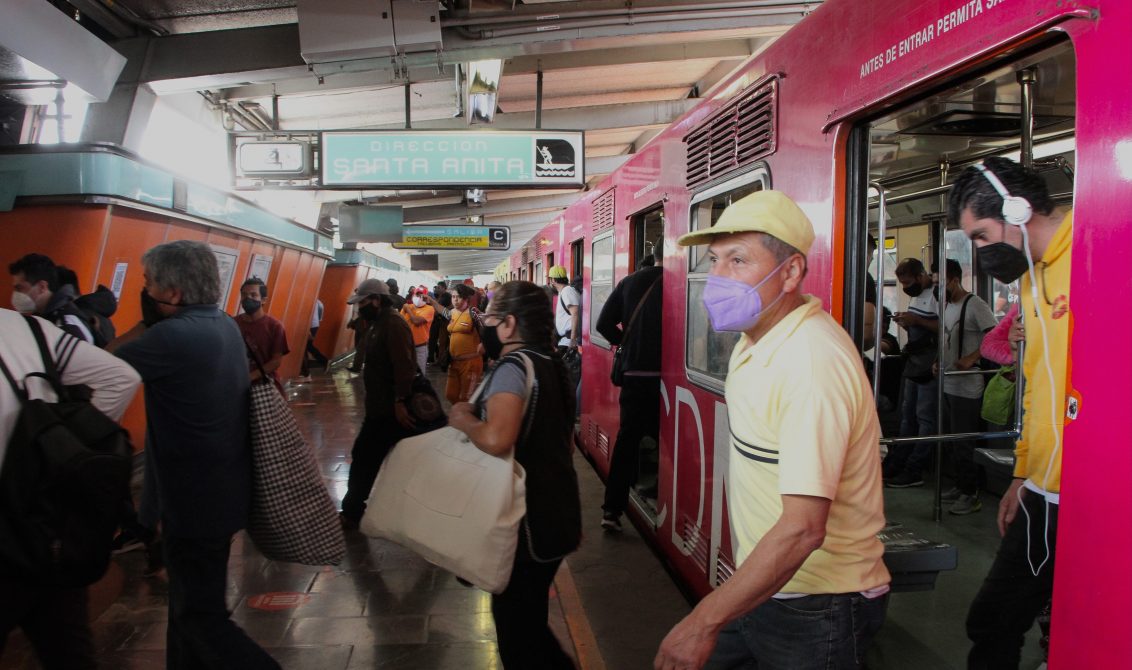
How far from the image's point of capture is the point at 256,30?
255 inches

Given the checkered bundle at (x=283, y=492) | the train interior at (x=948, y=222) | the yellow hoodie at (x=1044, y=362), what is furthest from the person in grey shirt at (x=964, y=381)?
the checkered bundle at (x=283, y=492)

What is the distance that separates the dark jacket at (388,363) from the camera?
4.85 meters

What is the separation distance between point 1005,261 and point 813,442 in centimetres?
102

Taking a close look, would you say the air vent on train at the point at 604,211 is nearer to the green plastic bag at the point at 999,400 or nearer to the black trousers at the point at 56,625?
the green plastic bag at the point at 999,400

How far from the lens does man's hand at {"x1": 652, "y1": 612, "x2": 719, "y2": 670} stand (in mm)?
1423

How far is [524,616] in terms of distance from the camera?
8.10 ft

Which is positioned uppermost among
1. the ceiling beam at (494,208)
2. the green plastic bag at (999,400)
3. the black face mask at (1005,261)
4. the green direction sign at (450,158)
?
the ceiling beam at (494,208)

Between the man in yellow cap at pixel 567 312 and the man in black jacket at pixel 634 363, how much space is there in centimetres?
235

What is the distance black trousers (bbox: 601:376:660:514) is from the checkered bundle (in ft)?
7.99

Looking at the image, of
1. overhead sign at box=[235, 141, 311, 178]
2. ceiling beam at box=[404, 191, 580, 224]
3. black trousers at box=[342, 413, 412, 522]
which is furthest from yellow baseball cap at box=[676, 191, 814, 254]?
ceiling beam at box=[404, 191, 580, 224]

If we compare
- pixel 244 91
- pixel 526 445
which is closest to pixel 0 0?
pixel 526 445

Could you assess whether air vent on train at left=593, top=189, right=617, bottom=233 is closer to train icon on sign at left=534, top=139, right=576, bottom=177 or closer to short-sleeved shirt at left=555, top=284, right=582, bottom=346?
train icon on sign at left=534, top=139, right=576, bottom=177

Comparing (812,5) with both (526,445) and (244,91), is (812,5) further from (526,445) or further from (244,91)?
(244,91)

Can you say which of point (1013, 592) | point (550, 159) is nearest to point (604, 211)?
point (550, 159)
